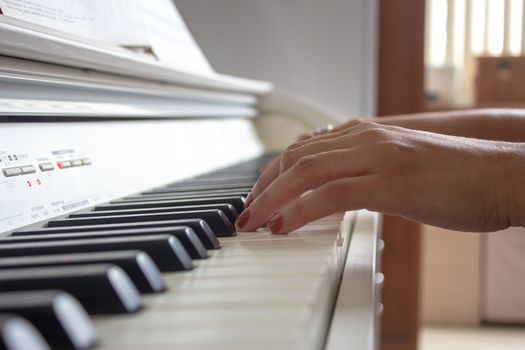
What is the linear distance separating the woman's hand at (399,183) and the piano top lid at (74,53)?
302 millimetres

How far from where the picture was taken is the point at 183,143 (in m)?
1.34

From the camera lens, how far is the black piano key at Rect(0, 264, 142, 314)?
46 centimetres

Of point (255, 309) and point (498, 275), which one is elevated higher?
point (255, 309)

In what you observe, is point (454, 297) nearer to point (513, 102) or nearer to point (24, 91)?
point (513, 102)

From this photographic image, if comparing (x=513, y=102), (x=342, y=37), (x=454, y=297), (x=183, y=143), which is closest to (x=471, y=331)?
(x=454, y=297)

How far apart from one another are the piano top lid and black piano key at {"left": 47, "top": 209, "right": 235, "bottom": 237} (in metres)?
0.20

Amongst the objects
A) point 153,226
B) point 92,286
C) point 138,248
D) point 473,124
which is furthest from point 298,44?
point 92,286

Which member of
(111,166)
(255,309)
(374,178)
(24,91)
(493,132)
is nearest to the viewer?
(255,309)

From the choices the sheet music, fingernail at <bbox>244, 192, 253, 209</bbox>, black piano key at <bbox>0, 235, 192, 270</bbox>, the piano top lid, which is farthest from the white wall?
black piano key at <bbox>0, 235, 192, 270</bbox>

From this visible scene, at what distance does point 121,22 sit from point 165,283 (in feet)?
2.85

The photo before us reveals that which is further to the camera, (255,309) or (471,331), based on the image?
(471,331)

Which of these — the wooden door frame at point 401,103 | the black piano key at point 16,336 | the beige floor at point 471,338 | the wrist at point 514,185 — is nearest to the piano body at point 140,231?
the black piano key at point 16,336

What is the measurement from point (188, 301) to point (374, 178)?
304mm

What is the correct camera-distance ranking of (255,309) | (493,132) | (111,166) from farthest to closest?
(493,132) → (111,166) → (255,309)
